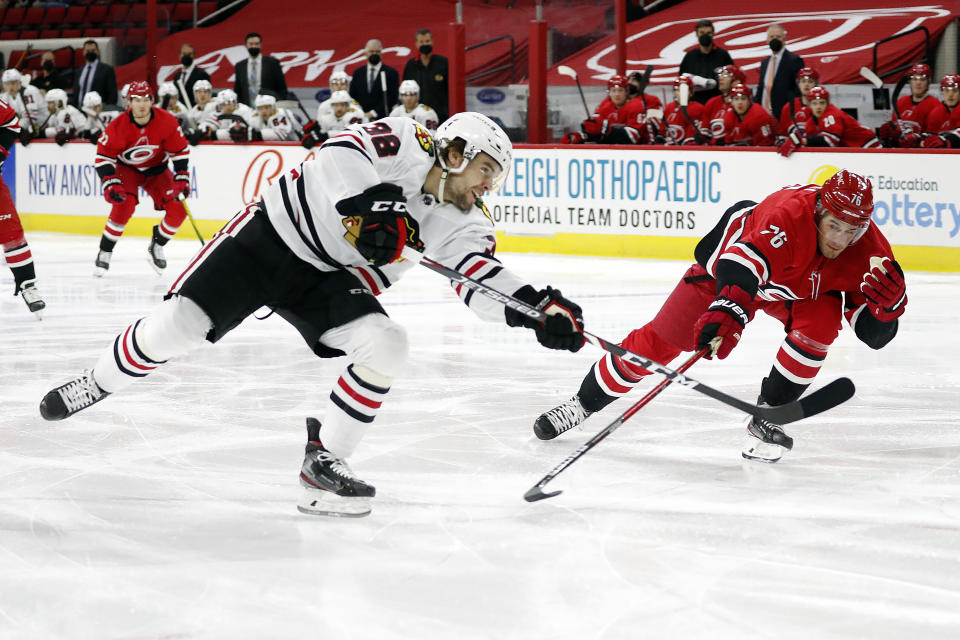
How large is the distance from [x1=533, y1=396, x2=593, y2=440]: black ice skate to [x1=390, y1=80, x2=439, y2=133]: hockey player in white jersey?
6737mm

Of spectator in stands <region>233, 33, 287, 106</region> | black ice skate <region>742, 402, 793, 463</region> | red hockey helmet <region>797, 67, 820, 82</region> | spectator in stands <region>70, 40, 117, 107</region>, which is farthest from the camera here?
spectator in stands <region>70, 40, 117, 107</region>

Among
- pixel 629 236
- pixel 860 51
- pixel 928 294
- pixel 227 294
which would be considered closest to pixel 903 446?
pixel 227 294

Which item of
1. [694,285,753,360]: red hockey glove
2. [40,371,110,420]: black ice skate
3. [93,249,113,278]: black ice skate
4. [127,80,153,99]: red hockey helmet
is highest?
[127,80,153,99]: red hockey helmet

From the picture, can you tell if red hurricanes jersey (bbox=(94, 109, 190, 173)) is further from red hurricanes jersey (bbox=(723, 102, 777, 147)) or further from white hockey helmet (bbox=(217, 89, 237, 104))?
red hurricanes jersey (bbox=(723, 102, 777, 147))

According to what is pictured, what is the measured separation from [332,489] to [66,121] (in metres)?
10.2

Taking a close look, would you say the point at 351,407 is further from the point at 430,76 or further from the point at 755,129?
the point at 430,76

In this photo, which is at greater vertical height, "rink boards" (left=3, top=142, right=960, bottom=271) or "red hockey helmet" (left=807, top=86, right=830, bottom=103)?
"red hockey helmet" (left=807, top=86, right=830, bottom=103)

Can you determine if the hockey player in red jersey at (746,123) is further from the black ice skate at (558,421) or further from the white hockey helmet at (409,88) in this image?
the black ice skate at (558,421)

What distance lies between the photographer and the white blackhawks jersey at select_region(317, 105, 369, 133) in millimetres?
10555

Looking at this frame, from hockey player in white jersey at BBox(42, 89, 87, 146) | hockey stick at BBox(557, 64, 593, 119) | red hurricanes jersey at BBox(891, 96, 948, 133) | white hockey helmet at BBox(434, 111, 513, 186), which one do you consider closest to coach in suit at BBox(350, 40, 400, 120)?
hockey stick at BBox(557, 64, 593, 119)

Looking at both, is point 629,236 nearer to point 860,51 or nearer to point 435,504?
point 860,51

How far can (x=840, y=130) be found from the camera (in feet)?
28.0

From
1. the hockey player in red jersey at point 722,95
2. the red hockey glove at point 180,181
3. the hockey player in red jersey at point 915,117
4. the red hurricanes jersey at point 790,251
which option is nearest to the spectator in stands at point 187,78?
the red hockey glove at point 180,181

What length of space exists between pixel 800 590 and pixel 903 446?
55.1 inches
